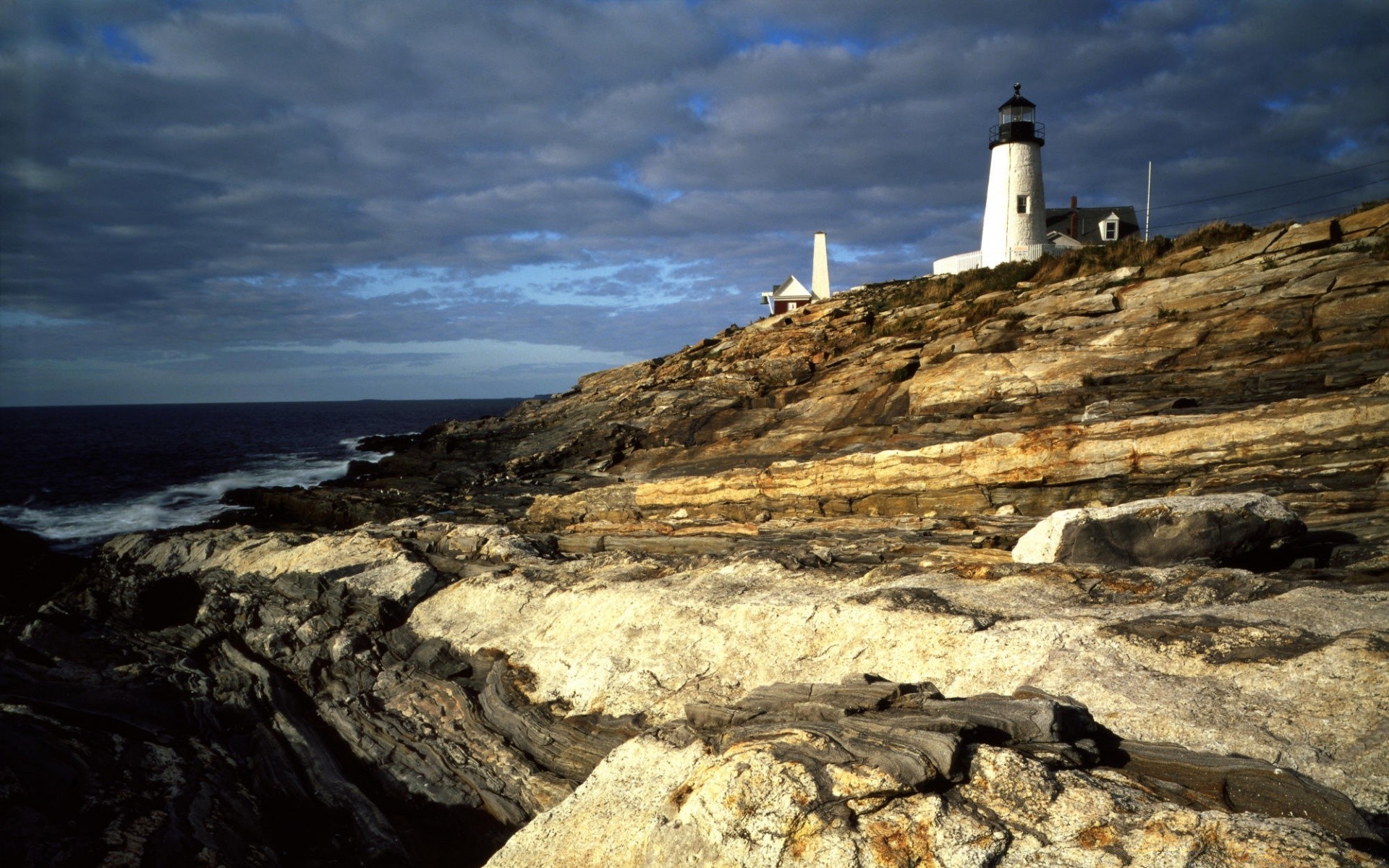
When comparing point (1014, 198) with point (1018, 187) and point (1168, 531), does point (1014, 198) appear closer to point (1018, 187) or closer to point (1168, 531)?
point (1018, 187)

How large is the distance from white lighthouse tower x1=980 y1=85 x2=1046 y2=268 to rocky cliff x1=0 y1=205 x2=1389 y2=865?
16.2 metres

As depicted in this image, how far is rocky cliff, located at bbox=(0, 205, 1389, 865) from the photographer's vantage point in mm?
6918

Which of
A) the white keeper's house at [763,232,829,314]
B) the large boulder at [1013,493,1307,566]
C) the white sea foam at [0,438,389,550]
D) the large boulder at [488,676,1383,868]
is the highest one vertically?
the white keeper's house at [763,232,829,314]

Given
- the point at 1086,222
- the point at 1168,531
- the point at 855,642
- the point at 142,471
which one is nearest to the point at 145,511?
the point at 142,471

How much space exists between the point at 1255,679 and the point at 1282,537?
16.9 feet

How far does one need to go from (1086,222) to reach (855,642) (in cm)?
4826

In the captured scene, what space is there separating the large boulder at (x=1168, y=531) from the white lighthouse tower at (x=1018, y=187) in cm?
3378

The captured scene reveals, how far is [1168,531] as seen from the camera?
12398 mm

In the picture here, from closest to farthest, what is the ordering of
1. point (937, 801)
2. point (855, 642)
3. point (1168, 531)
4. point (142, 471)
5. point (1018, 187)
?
point (937, 801)
point (855, 642)
point (1168, 531)
point (1018, 187)
point (142, 471)

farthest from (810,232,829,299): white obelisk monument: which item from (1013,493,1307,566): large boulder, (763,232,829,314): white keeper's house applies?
(1013,493,1307,566): large boulder

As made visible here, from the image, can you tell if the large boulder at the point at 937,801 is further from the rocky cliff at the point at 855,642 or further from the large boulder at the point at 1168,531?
the large boulder at the point at 1168,531

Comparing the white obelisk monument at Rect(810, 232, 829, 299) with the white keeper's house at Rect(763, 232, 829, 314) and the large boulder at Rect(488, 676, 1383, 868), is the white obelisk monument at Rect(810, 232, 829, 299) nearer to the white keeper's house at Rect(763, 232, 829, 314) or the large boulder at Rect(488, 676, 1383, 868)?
the white keeper's house at Rect(763, 232, 829, 314)

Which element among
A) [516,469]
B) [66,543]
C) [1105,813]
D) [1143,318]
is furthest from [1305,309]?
[66,543]

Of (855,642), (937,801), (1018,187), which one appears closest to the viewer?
(937,801)
